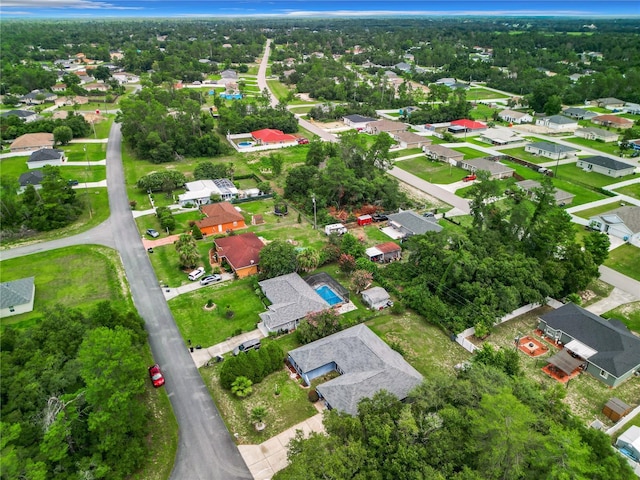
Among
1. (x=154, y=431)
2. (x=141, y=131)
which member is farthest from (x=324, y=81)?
(x=154, y=431)

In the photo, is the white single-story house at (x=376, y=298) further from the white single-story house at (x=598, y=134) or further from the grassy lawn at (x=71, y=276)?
the white single-story house at (x=598, y=134)

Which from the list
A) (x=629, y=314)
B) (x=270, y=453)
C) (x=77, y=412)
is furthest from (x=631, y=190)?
(x=77, y=412)

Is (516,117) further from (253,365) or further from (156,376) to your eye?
(156,376)

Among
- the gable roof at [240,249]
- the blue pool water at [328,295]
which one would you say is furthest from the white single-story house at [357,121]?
the blue pool water at [328,295]

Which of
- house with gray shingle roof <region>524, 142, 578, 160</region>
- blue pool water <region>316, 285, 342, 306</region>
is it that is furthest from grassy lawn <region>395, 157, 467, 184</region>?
blue pool water <region>316, 285, 342, 306</region>

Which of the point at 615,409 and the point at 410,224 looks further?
the point at 410,224

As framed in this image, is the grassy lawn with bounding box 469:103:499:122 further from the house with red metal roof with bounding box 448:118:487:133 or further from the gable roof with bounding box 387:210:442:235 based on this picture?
the gable roof with bounding box 387:210:442:235

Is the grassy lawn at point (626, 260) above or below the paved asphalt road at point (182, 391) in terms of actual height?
below
